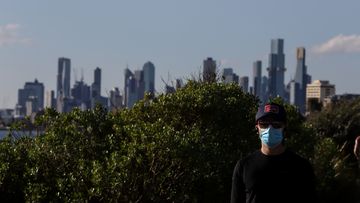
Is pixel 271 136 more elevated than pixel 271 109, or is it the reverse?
pixel 271 109

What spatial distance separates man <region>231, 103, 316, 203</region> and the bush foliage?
11.4 feet

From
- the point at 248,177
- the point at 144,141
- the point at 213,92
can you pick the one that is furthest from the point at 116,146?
the point at 248,177

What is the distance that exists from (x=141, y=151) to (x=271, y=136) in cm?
387

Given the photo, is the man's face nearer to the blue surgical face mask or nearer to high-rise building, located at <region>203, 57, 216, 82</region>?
the blue surgical face mask

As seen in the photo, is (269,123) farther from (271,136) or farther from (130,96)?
(130,96)

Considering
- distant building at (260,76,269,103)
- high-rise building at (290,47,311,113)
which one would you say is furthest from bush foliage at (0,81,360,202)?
high-rise building at (290,47,311,113)

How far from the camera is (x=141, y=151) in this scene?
864cm

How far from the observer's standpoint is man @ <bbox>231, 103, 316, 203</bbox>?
487 cm

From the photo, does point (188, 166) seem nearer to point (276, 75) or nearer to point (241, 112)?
point (241, 112)

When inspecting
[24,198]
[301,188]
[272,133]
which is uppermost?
[272,133]

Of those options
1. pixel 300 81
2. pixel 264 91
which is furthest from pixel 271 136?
pixel 300 81

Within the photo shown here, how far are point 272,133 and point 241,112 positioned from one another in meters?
5.54

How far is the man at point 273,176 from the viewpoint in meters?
4.87

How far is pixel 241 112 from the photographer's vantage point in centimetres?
1048
